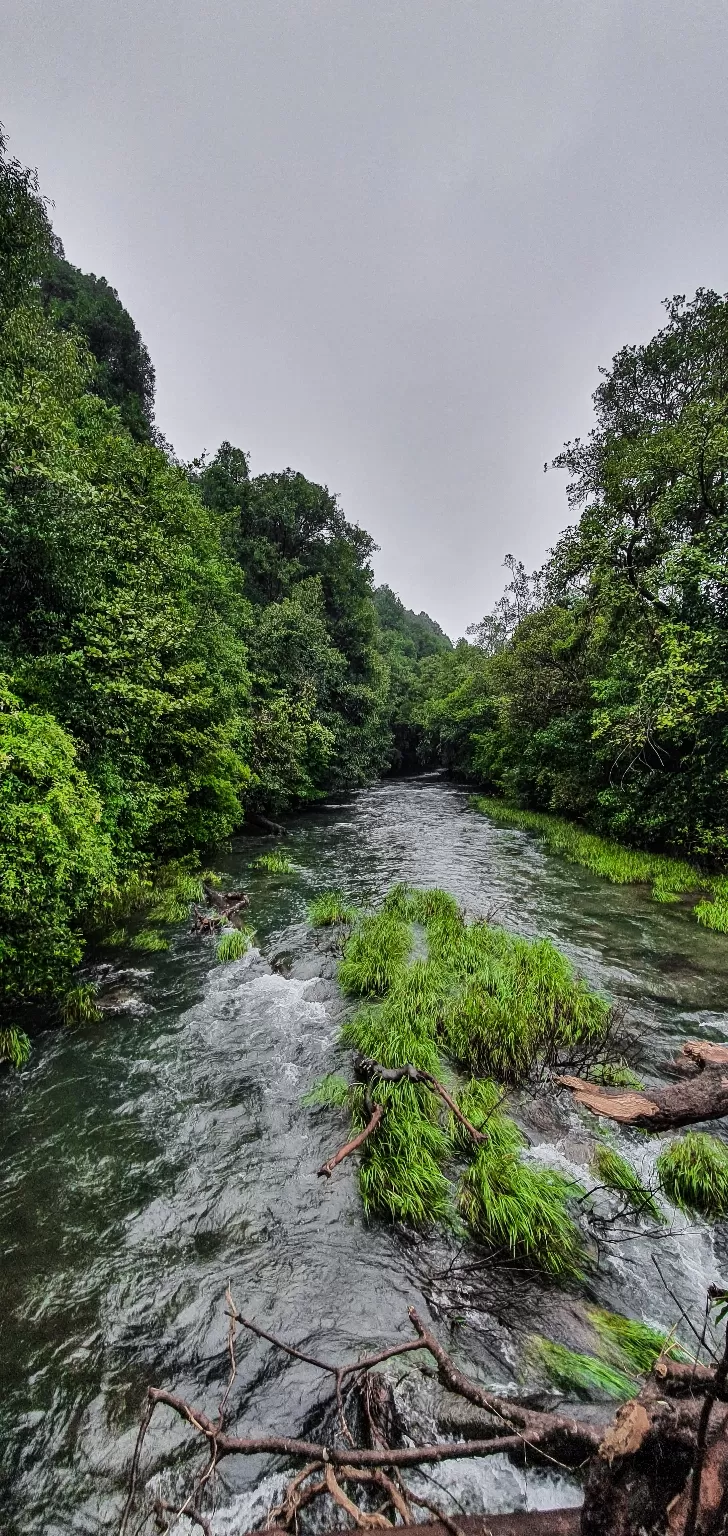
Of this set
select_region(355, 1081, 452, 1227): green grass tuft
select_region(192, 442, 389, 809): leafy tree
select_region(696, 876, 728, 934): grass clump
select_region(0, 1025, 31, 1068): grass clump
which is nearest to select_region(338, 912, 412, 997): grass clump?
select_region(355, 1081, 452, 1227): green grass tuft

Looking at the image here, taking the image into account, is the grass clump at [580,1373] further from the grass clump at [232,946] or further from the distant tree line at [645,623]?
the distant tree line at [645,623]

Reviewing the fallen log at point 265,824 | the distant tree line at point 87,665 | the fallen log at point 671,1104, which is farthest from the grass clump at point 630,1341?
the fallen log at point 265,824

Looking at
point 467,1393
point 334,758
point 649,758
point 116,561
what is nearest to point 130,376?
point 334,758

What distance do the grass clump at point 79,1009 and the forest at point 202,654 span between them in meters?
0.04

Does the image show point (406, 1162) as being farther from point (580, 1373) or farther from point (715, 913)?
point (715, 913)

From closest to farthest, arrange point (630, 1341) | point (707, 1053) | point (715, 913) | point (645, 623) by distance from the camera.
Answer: point (630, 1341), point (707, 1053), point (715, 913), point (645, 623)

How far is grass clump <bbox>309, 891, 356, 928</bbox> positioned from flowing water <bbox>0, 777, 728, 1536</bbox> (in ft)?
6.76

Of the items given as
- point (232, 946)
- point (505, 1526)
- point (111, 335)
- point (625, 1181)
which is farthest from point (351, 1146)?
point (111, 335)

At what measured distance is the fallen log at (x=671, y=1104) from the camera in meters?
4.49

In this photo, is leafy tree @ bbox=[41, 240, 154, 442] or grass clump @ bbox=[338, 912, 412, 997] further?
leafy tree @ bbox=[41, 240, 154, 442]

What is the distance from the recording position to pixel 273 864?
1608 cm

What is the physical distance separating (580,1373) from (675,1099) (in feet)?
6.65

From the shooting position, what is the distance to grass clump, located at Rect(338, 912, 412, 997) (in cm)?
856

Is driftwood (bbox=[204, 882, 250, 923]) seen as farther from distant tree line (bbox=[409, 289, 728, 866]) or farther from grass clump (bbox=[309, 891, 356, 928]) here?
distant tree line (bbox=[409, 289, 728, 866])
